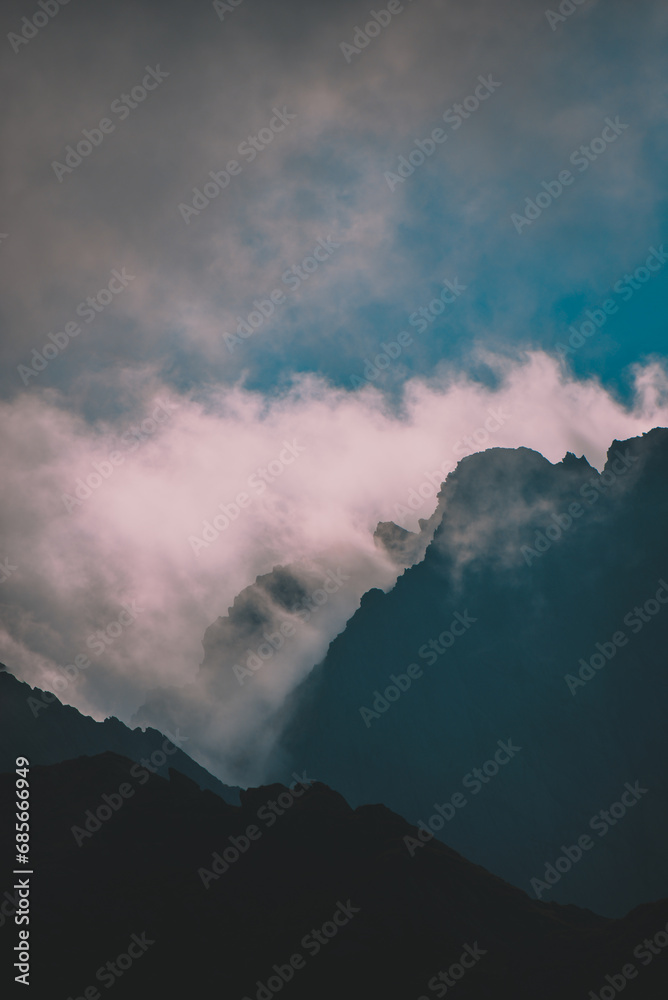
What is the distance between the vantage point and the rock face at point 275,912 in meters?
38.6

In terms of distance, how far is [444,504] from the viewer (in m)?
158

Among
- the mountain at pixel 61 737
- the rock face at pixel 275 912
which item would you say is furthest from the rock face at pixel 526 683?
the rock face at pixel 275 912

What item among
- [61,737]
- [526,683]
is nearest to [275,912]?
[61,737]

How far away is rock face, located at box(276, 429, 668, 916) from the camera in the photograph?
4166 inches

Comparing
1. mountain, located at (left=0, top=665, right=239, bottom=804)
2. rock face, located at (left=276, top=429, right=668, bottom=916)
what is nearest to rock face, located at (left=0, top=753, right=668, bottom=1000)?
mountain, located at (left=0, top=665, right=239, bottom=804)

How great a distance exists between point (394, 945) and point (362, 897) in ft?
19.1

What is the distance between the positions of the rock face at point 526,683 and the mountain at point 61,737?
3617 cm

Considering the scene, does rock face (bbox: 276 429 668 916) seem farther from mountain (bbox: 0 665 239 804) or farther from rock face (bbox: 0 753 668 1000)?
rock face (bbox: 0 753 668 1000)

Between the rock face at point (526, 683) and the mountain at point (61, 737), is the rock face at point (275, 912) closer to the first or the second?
the mountain at point (61, 737)

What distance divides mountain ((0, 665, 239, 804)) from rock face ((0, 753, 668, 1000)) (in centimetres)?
2850

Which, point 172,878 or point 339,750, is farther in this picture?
point 339,750

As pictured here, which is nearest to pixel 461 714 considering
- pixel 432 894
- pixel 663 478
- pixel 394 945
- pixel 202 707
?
pixel 663 478

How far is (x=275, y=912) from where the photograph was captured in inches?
1863

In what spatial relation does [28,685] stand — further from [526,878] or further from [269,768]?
[526,878]
